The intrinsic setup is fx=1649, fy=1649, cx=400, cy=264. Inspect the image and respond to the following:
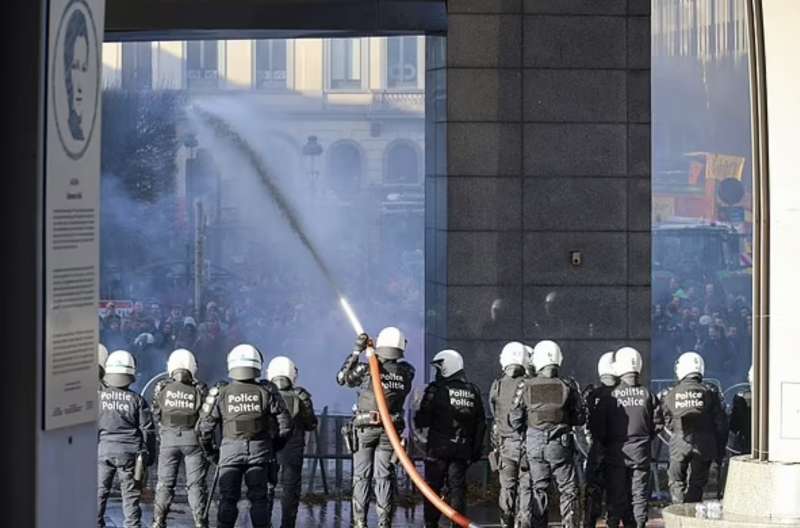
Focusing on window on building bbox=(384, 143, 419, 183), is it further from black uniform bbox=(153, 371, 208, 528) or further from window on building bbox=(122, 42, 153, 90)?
black uniform bbox=(153, 371, 208, 528)

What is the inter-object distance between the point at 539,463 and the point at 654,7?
12.5 meters

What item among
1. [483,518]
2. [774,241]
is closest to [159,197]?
[483,518]

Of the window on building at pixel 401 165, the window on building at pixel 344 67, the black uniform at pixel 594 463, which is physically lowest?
the black uniform at pixel 594 463

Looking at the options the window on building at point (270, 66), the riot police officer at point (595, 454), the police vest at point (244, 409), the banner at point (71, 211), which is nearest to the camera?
the banner at point (71, 211)

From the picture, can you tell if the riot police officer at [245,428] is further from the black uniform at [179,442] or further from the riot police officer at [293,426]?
the riot police officer at [293,426]

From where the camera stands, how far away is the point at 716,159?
25.8m

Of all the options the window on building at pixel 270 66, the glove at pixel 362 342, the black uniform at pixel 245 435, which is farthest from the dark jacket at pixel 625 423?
the window on building at pixel 270 66

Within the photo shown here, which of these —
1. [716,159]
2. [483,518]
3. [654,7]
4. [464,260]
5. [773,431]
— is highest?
[654,7]

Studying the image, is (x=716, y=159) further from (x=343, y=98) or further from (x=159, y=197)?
(x=159, y=197)

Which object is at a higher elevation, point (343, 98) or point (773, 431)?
point (343, 98)

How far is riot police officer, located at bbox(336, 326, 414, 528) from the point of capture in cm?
1580

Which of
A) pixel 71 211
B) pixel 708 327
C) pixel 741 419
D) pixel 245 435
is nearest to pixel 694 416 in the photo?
pixel 741 419

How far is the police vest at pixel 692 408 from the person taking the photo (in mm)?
16203

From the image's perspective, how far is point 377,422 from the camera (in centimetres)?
1592
